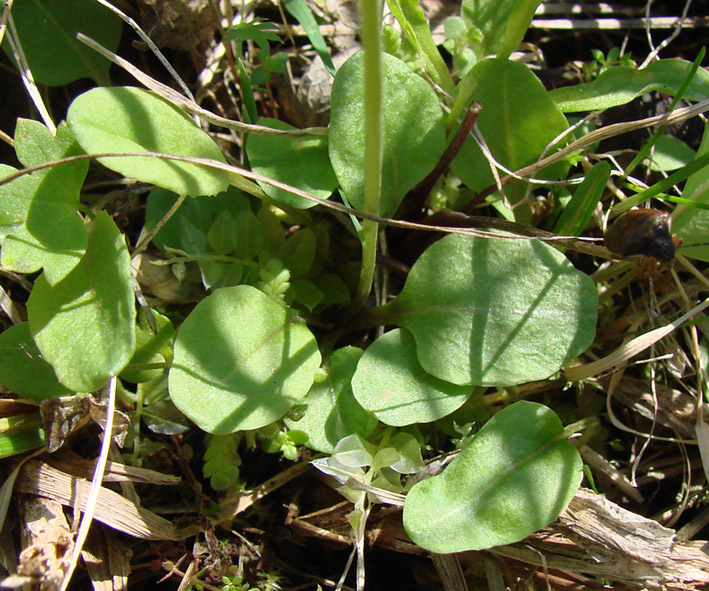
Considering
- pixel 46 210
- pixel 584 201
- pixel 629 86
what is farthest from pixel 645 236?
pixel 46 210

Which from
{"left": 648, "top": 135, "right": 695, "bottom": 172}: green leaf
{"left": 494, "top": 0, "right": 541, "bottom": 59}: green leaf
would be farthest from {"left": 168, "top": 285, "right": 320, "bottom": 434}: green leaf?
{"left": 648, "top": 135, "right": 695, "bottom": 172}: green leaf

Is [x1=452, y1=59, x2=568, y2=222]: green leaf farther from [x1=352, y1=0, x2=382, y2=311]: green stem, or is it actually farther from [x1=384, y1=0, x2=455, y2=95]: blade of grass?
[x1=352, y1=0, x2=382, y2=311]: green stem

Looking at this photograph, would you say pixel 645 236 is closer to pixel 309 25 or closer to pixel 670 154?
pixel 670 154

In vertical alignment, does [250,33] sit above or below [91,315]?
above

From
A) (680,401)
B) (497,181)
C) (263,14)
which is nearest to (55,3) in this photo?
(263,14)

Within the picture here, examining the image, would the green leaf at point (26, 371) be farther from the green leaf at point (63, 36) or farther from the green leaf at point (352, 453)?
the green leaf at point (63, 36)

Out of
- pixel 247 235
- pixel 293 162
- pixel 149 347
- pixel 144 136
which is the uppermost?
pixel 144 136

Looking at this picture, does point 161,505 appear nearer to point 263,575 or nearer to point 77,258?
point 263,575
